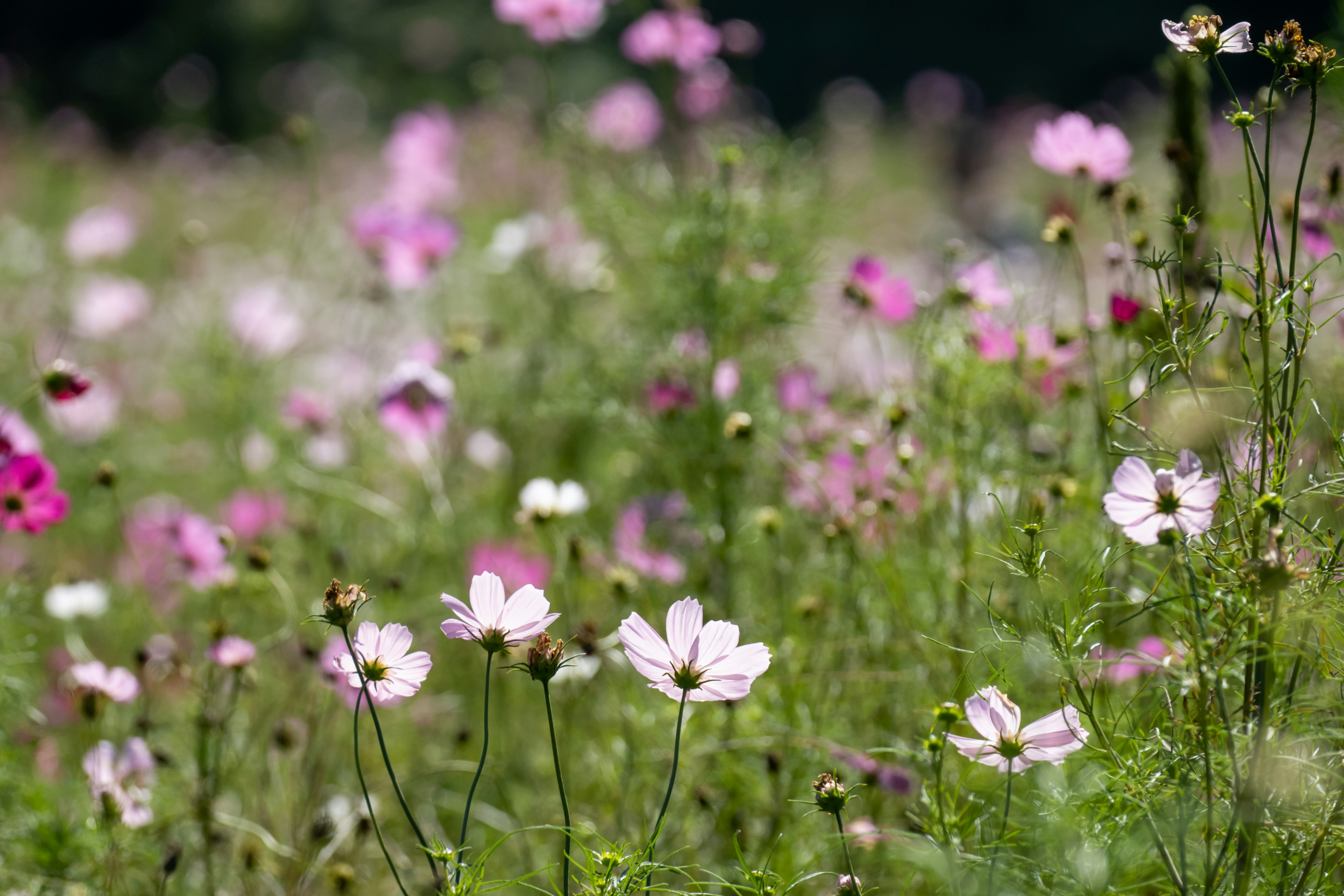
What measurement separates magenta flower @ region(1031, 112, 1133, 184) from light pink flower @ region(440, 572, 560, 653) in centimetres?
73

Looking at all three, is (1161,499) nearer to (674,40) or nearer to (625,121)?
(674,40)

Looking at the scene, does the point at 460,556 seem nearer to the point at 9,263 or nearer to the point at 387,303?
the point at 387,303

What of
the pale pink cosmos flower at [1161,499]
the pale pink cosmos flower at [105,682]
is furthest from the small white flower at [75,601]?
the pale pink cosmos flower at [1161,499]

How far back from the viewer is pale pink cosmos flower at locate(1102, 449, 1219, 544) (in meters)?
0.58

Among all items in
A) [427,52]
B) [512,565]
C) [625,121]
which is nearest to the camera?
[512,565]

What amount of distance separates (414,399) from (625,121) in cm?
126

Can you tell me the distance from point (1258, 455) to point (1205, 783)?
232 mm

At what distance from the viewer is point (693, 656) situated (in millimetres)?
626

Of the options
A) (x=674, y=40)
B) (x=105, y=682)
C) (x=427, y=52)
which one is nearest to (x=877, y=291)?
(x=674, y=40)

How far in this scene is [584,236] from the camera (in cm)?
188

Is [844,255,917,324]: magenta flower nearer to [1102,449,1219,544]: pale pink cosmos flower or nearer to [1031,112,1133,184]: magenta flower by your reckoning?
[1031,112,1133,184]: magenta flower

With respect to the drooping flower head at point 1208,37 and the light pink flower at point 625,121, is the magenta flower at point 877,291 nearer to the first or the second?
the drooping flower head at point 1208,37

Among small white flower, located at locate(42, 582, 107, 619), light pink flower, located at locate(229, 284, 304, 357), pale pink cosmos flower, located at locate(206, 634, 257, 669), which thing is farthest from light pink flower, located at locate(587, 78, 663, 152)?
pale pink cosmos flower, located at locate(206, 634, 257, 669)

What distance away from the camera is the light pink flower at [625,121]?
222 centimetres
